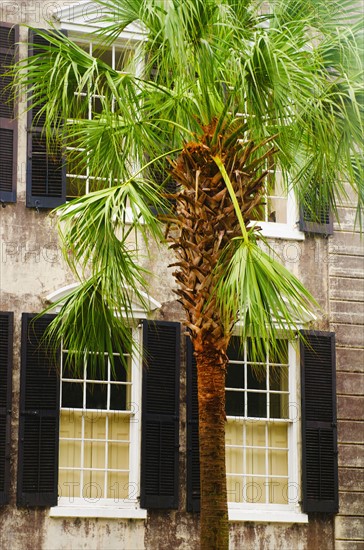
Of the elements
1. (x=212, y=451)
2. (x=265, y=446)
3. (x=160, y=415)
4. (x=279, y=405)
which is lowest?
(x=212, y=451)

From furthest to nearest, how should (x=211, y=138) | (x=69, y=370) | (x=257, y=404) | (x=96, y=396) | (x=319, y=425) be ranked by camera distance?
1. (x=257, y=404)
2. (x=319, y=425)
3. (x=96, y=396)
4. (x=69, y=370)
5. (x=211, y=138)

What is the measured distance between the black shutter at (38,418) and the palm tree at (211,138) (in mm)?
1529

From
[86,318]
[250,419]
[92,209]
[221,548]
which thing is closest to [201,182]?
[92,209]

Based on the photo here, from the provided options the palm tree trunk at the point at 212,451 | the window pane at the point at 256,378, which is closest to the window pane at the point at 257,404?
the window pane at the point at 256,378

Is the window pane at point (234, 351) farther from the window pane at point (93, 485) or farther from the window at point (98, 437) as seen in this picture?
the window pane at point (93, 485)

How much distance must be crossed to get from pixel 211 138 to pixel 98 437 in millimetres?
4500

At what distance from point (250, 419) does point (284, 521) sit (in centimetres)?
132

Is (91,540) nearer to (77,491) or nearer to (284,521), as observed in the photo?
(77,491)

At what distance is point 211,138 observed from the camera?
39.8ft

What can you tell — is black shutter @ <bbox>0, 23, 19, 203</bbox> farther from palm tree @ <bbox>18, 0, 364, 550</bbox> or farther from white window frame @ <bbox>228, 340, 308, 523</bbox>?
white window frame @ <bbox>228, 340, 308, 523</bbox>

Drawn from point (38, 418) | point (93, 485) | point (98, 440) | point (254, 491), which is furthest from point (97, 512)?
point (254, 491)

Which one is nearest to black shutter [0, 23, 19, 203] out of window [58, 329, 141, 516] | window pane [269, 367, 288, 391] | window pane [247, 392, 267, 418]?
window [58, 329, 141, 516]

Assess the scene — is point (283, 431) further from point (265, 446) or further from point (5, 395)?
point (5, 395)

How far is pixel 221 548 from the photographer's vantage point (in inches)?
453
